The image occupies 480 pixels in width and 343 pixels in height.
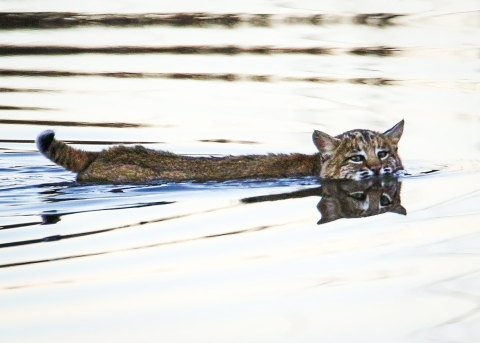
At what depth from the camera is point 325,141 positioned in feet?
38.4

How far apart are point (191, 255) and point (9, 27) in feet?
40.5

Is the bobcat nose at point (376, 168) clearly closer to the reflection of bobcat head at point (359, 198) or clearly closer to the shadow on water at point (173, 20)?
the reflection of bobcat head at point (359, 198)

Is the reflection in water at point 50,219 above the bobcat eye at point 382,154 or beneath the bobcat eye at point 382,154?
beneath

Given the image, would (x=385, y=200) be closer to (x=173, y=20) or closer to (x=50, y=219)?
(x=50, y=219)

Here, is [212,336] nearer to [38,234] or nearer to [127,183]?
[38,234]

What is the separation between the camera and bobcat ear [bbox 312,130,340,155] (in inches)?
460

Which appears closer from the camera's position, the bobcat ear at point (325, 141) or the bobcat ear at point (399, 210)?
the bobcat ear at point (399, 210)

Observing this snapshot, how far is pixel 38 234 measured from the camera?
9133 mm

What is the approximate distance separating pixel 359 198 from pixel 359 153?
784 millimetres

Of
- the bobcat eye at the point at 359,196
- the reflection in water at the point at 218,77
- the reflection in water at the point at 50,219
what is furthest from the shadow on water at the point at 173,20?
the reflection in water at the point at 50,219

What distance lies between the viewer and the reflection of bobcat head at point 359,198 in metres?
10.2

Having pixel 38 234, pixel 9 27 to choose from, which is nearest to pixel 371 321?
pixel 38 234

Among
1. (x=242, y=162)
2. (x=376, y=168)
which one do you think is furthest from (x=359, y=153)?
(x=242, y=162)

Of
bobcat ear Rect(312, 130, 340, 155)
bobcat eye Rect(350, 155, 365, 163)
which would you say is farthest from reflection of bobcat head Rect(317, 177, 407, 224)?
bobcat ear Rect(312, 130, 340, 155)
